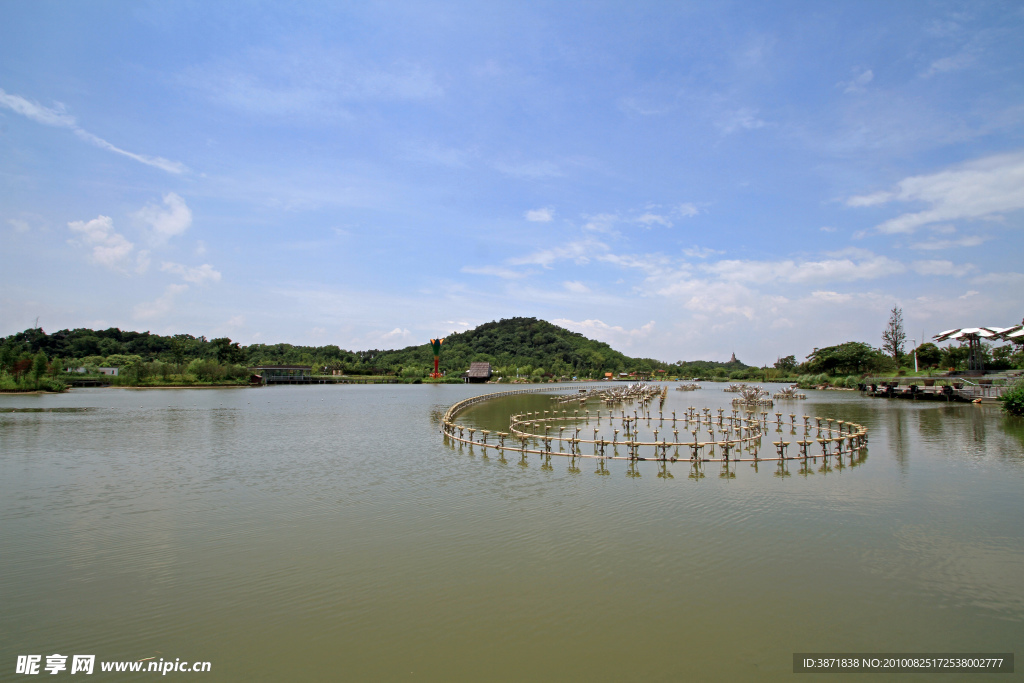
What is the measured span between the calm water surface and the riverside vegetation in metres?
51.7

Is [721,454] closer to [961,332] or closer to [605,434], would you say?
[605,434]

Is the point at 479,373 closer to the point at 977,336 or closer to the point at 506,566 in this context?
the point at 977,336

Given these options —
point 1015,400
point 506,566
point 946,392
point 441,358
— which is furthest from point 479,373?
point 506,566

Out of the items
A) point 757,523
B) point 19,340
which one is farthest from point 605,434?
point 19,340

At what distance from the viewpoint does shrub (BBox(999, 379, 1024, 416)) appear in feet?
87.5

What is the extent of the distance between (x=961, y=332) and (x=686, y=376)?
95269mm

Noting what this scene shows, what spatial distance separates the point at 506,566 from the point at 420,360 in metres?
121

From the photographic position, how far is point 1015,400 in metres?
26.8

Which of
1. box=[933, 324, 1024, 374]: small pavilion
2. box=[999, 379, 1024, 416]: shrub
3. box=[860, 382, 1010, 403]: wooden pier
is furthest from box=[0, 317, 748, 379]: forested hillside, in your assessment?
box=[999, 379, 1024, 416]: shrub

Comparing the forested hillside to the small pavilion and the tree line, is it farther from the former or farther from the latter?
the small pavilion

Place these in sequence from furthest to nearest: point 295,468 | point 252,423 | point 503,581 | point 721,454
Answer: point 252,423 < point 721,454 < point 295,468 < point 503,581

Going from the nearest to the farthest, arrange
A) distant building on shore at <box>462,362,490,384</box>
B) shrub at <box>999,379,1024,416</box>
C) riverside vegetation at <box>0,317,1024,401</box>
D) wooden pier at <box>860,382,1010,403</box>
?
shrub at <box>999,379,1024,416</box> < wooden pier at <box>860,382,1010,403</box> < riverside vegetation at <box>0,317,1024,401</box> < distant building on shore at <box>462,362,490,384</box>

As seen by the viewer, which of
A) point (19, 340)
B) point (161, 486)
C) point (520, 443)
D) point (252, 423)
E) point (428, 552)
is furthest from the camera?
point (19, 340)

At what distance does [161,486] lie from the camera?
1424 cm
